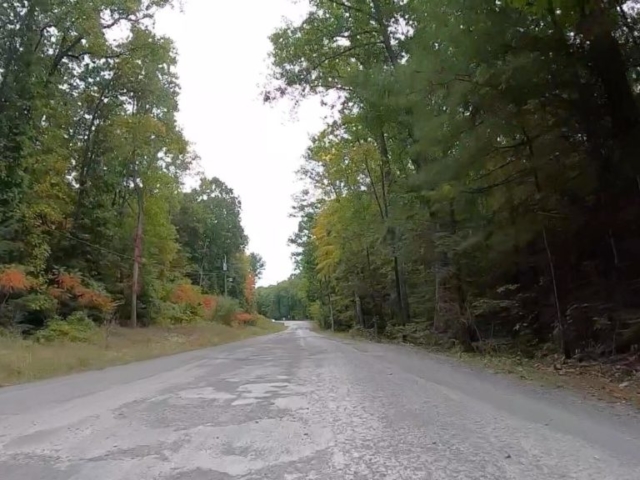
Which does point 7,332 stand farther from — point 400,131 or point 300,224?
point 300,224

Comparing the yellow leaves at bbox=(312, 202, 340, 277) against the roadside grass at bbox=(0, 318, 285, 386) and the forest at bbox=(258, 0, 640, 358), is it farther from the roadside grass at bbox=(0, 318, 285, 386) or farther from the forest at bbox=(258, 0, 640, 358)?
the forest at bbox=(258, 0, 640, 358)

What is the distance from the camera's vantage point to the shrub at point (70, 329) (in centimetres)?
2062

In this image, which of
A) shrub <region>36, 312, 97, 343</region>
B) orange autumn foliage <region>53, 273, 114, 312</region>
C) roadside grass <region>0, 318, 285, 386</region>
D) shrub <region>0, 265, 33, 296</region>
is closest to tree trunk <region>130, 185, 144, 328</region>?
roadside grass <region>0, 318, 285, 386</region>

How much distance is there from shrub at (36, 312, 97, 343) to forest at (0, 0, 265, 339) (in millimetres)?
81

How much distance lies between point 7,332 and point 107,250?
38.5 feet

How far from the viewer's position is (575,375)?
926cm

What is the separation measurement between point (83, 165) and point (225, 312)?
22.8 metres

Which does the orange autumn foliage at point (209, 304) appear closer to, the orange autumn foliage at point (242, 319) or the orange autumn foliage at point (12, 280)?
the orange autumn foliage at point (242, 319)

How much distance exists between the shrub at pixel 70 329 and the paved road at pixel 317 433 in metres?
13.0

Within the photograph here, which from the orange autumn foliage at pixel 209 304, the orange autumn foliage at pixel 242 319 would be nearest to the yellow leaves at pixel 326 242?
the orange autumn foliage at pixel 209 304

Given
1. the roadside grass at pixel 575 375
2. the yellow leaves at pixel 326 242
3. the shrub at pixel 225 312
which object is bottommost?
the roadside grass at pixel 575 375

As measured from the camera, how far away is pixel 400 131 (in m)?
19.0

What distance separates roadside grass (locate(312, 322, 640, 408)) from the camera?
735 centimetres

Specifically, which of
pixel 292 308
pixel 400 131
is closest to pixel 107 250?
pixel 400 131
